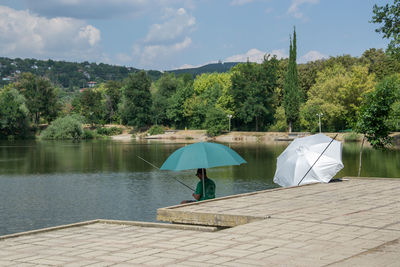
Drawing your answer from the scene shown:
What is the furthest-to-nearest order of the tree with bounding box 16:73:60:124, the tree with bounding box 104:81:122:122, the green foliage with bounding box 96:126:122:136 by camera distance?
1. the tree with bounding box 104:81:122:122
2. the green foliage with bounding box 96:126:122:136
3. the tree with bounding box 16:73:60:124

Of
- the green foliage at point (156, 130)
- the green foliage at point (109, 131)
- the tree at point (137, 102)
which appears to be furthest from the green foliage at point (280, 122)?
the green foliage at point (109, 131)

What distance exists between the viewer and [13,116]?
7544 cm

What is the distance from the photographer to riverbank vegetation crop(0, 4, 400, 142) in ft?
213

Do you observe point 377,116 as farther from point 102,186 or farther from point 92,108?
point 92,108

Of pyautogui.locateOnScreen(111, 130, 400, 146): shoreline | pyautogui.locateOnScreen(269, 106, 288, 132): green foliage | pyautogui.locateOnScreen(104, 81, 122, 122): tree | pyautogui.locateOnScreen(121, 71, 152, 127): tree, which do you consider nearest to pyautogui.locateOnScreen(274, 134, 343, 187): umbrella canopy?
pyautogui.locateOnScreen(111, 130, 400, 146): shoreline

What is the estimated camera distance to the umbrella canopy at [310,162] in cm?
1509

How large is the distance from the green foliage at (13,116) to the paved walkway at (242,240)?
70523 mm

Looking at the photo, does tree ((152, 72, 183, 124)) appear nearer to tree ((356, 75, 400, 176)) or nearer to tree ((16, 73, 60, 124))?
tree ((16, 73, 60, 124))

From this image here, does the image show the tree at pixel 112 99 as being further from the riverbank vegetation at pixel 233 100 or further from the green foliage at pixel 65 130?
the green foliage at pixel 65 130

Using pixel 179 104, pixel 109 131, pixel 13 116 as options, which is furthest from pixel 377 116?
pixel 109 131

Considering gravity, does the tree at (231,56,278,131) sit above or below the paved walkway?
above

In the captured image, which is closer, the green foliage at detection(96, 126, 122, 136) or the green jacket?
the green jacket

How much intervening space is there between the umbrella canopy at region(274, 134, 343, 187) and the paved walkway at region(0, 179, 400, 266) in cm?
424

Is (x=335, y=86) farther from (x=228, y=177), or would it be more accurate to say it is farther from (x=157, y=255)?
(x=157, y=255)
